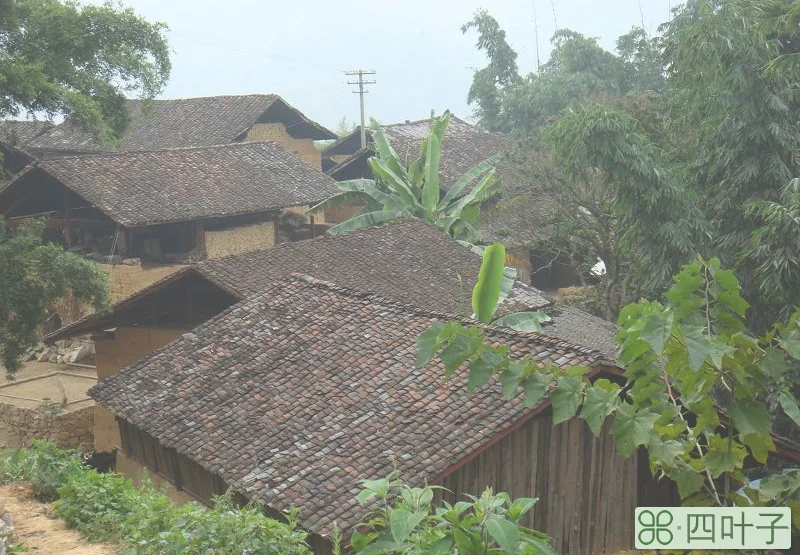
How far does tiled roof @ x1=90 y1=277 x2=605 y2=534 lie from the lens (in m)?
8.37

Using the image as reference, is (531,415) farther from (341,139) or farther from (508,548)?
(341,139)

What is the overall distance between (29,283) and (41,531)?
585 centimetres

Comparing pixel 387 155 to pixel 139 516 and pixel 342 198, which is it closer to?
pixel 342 198

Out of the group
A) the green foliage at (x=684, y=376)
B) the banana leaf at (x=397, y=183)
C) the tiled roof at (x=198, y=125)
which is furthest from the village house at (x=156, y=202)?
the green foliage at (x=684, y=376)

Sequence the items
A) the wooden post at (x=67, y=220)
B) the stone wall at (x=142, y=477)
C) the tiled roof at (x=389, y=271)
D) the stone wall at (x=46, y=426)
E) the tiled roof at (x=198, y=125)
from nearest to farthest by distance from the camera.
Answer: the stone wall at (x=142, y=477) → the tiled roof at (x=389, y=271) → the stone wall at (x=46, y=426) → the wooden post at (x=67, y=220) → the tiled roof at (x=198, y=125)

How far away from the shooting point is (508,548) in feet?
11.6

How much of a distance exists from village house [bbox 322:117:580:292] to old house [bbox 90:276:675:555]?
11479 millimetres

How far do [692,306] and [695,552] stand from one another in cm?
91

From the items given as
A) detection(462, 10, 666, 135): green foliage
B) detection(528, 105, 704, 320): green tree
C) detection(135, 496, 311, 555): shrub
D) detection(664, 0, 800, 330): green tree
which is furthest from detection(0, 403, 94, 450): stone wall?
detection(462, 10, 666, 135): green foliage

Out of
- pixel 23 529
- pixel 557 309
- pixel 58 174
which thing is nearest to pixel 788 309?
pixel 557 309

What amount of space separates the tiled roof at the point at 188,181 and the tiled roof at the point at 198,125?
5144 mm

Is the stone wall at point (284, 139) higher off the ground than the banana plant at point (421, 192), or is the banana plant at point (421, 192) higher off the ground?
the stone wall at point (284, 139)

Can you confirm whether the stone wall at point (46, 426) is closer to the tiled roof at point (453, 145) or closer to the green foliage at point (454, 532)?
the green foliage at point (454, 532)

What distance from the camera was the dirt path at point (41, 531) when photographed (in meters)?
6.77
